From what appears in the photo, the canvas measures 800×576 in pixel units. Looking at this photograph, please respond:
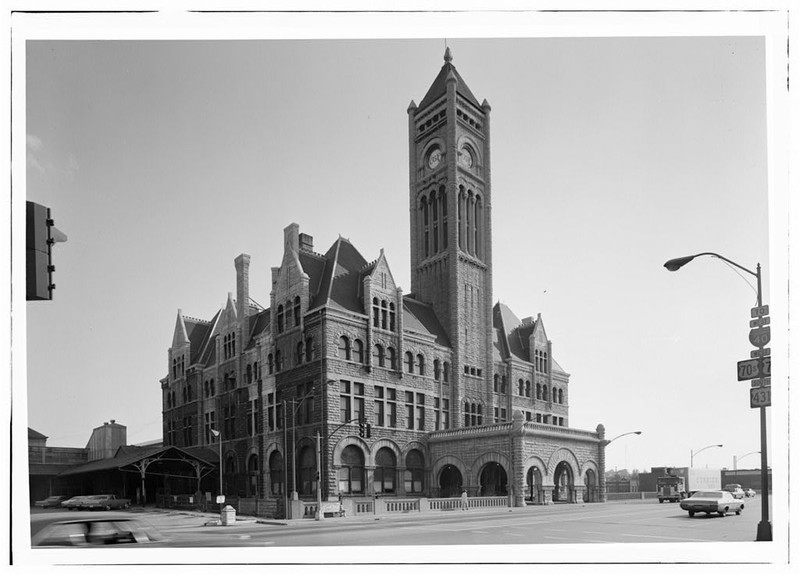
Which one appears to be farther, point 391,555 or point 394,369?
point 394,369

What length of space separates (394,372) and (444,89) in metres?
20.9

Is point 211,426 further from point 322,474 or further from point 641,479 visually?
point 641,479

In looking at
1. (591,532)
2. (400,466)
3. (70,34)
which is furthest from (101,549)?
(400,466)

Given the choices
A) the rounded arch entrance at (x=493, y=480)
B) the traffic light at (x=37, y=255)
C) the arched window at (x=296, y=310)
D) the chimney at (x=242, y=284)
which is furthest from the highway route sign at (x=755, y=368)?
the chimney at (x=242, y=284)

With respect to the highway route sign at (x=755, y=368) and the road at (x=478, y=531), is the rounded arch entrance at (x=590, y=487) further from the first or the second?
the highway route sign at (x=755, y=368)

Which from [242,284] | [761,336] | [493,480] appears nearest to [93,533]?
[761,336]

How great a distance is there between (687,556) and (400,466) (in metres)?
28.8

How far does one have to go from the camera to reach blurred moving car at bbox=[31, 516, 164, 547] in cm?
1995

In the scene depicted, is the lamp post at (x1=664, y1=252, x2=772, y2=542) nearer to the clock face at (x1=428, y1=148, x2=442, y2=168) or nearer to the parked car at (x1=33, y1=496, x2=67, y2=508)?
the parked car at (x1=33, y1=496, x2=67, y2=508)

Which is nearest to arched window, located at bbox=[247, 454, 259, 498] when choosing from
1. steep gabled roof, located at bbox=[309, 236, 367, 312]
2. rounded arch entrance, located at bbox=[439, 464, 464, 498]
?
steep gabled roof, located at bbox=[309, 236, 367, 312]

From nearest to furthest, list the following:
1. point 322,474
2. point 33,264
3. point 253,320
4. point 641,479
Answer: point 33,264
point 322,474
point 253,320
point 641,479

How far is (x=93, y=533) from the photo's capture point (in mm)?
19938

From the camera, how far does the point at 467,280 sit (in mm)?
57375

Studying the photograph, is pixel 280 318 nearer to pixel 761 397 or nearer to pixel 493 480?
pixel 493 480
